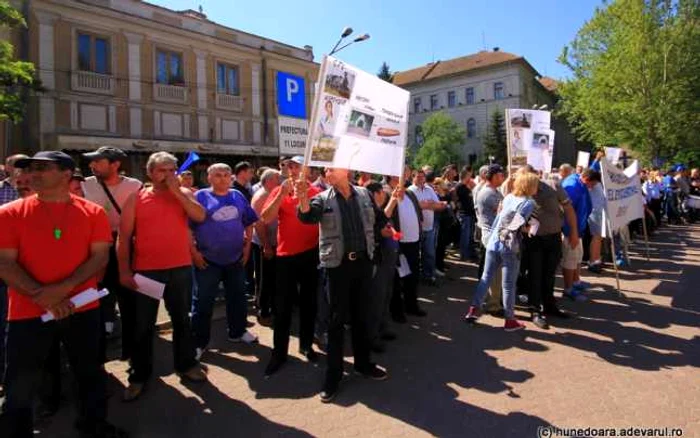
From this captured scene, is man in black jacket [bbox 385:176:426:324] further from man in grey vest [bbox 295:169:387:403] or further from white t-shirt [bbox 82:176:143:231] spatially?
white t-shirt [bbox 82:176:143:231]

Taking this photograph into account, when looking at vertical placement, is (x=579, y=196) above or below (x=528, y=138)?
below

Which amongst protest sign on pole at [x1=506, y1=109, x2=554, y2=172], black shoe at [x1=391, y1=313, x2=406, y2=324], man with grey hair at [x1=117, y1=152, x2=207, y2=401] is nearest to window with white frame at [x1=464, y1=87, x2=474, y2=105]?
protest sign on pole at [x1=506, y1=109, x2=554, y2=172]

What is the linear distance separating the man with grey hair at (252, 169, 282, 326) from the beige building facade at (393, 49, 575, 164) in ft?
177

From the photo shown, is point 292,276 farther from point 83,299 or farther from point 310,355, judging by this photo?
point 83,299

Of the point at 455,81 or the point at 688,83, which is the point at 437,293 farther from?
the point at 455,81

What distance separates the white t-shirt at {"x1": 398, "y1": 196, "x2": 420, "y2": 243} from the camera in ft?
20.1

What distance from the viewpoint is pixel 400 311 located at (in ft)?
19.3

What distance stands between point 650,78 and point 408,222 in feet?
99.9

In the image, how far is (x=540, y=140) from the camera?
742 cm

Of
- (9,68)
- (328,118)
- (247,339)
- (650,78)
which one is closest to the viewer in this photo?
(328,118)

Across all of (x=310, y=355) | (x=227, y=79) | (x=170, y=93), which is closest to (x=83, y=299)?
(x=310, y=355)

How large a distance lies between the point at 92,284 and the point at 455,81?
64072 mm

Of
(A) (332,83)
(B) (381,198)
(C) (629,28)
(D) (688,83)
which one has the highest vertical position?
(C) (629,28)

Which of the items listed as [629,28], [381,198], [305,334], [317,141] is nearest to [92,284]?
[317,141]
